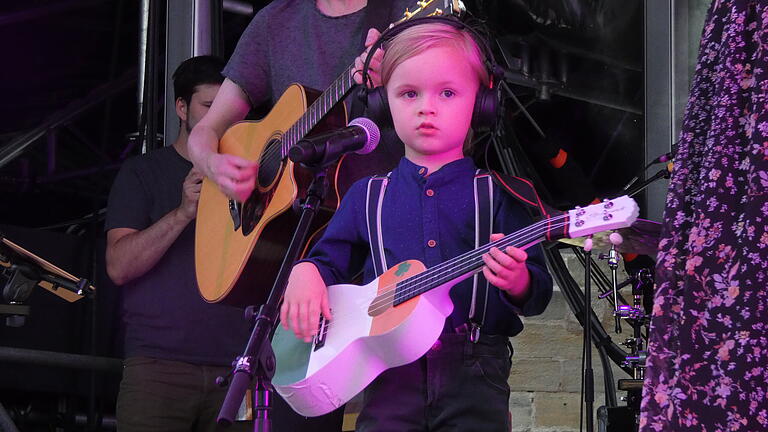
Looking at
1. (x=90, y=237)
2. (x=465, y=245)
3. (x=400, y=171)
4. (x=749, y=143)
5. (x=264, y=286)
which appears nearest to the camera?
(x=749, y=143)

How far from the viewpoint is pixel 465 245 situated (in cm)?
187

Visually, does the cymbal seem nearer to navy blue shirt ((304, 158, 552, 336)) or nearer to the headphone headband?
navy blue shirt ((304, 158, 552, 336))

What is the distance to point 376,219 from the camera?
76.4 inches

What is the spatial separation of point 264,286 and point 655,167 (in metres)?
1.47

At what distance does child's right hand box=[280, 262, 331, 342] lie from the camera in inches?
74.7

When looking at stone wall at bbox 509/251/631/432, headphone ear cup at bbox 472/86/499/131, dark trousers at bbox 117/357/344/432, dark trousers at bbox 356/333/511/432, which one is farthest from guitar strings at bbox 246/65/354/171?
stone wall at bbox 509/251/631/432

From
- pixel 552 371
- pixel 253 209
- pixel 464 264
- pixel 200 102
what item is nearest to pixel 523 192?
pixel 464 264

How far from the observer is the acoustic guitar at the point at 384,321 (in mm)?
1646

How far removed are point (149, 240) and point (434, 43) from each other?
1400 millimetres

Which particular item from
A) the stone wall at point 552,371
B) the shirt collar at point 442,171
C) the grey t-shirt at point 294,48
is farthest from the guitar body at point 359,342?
the stone wall at point 552,371

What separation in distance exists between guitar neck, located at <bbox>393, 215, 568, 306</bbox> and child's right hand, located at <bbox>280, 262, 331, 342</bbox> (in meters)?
0.20

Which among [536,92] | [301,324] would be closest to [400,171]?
[301,324]

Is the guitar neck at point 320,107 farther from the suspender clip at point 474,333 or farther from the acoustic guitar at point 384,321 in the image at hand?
the suspender clip at point 474,333

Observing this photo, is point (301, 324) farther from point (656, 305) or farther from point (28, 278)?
point (28, 278)
